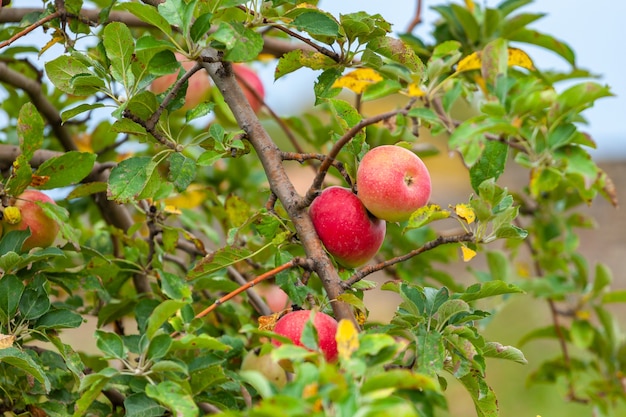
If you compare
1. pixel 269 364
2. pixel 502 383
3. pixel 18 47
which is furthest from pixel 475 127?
pixel 502 383

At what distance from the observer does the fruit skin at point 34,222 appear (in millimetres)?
1012

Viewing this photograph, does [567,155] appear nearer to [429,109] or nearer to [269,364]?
[429,109]

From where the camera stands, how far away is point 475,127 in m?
0.69

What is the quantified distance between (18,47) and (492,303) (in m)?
1.17

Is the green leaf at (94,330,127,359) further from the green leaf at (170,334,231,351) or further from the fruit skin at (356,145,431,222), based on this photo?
the fruit skin at (356,145,431,222)

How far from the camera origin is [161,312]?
74 cm

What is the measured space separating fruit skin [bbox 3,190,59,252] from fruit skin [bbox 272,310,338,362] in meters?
0.38

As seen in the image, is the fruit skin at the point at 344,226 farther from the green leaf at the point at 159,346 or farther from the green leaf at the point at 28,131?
the green leaf at the point at 28,131

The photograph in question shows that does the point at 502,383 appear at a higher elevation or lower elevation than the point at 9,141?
lower

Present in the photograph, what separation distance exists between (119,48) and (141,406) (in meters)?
0.39

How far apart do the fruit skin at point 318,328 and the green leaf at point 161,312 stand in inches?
4.6

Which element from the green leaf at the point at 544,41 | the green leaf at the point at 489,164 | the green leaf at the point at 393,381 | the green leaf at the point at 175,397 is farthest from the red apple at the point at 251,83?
the green leaf at the point at 393,381

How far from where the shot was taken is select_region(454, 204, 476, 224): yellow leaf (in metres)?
0.81

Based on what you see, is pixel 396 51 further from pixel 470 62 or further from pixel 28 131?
pixel 28 131
